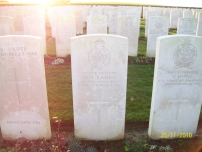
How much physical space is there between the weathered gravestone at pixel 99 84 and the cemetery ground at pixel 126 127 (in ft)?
1.05

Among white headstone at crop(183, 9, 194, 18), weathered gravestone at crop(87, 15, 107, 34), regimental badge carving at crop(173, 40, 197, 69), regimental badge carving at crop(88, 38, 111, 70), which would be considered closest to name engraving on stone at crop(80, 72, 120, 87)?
regimental badge carving at crop(88, 38, 111, 70)

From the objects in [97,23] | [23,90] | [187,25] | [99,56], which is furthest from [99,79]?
[187,25]

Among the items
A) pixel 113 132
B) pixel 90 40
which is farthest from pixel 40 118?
pixel 90 40

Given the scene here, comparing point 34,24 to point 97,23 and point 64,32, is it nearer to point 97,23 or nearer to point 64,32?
point 64,32

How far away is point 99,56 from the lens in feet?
13.4

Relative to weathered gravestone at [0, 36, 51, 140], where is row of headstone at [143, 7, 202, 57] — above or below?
above

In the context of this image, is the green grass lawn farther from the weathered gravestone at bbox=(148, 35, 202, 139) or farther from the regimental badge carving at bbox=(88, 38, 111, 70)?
the regimental badge carving at bbox=(88, 38, 111, 70)

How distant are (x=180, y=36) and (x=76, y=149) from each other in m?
2.81

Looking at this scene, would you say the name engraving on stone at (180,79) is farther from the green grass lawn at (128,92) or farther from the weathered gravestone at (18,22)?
the weathered gravestone at (18,22)

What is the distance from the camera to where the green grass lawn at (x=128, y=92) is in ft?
18.0

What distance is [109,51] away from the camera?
408 cm

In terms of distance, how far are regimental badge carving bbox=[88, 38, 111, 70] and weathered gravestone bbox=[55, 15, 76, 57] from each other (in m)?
6.24

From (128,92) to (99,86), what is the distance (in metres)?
2.42

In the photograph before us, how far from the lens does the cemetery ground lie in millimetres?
4258
